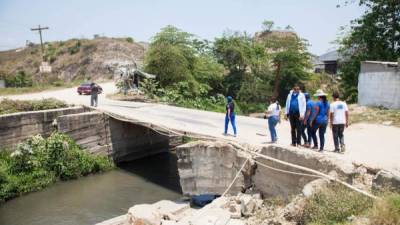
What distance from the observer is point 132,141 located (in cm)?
2080

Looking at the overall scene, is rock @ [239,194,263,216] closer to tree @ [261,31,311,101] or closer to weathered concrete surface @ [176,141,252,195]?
weathered concrete surface @ [176,141,252,195]

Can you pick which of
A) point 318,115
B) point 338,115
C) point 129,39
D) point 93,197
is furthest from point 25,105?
point 129,39

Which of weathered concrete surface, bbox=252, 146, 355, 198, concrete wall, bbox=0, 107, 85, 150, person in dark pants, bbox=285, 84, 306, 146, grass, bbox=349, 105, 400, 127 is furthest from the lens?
concrete wall, bbox=0, 107, 85, 150

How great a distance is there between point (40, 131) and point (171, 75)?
12.7 meters

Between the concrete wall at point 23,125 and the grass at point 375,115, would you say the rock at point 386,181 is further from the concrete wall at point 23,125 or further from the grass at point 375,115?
the concrete wall at point 23,125

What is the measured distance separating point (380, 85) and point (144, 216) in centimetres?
1292

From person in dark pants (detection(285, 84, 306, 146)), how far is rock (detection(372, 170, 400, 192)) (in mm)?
3273

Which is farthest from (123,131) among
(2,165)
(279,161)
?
(279,161)

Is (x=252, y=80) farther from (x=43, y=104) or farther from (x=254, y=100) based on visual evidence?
(x=43, y=104)

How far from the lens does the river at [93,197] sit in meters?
13.0

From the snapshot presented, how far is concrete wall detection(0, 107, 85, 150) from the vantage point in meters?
16.5

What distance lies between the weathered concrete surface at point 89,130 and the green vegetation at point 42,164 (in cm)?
46

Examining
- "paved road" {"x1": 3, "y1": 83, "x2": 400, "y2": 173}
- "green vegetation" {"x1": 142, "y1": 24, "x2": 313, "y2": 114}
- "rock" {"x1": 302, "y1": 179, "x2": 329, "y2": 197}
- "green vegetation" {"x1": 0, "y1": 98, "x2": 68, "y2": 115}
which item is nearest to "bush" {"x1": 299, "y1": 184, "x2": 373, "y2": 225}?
"rock" {"x1": 302, "y1": 179, "x2": 329, "y2": 197}

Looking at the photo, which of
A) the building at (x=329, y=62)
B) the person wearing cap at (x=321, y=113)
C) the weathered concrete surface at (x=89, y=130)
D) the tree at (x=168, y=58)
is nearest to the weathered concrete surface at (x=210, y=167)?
the person wearing cap at (x=321, y=113)
